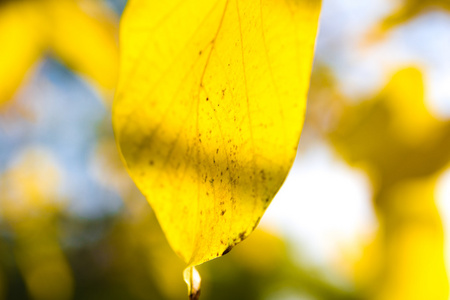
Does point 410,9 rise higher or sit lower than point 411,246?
higher

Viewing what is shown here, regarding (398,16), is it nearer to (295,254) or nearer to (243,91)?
(243,91)

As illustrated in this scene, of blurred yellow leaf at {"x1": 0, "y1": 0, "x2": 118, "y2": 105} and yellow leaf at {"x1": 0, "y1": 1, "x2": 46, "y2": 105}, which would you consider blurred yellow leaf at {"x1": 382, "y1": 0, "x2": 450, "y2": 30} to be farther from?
yellow leaf at {"x1": 0, "y1": 1, "x2": 46, "y2": 105}

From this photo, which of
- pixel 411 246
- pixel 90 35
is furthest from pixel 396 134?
pixel 90 35

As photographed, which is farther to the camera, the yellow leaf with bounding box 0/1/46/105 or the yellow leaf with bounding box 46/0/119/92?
the yellow leaf with bounding box 46/0/119/92

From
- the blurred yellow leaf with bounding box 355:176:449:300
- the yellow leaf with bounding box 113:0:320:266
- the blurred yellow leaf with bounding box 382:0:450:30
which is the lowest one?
the blurred yellow leaf with bounding box 355:176:449:300

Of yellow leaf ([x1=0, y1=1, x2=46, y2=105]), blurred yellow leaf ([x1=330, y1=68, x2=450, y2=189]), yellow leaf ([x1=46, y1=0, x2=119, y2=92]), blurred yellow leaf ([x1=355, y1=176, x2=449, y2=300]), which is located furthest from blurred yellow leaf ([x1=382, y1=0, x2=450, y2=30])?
yellow leaf ([x1=0, y1=1, x2=46, y2=105])

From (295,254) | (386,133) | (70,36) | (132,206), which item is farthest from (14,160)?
(295,254)

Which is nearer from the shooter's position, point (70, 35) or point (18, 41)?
point (18, 41)

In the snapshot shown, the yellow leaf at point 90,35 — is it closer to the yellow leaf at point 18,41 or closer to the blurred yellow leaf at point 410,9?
the yellow leaf at point 18,41

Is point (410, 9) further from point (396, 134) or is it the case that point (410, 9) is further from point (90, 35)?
point (90, 35)
